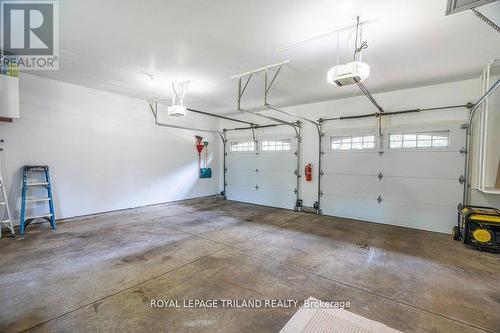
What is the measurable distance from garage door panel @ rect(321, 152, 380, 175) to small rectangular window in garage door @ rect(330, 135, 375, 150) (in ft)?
0.54

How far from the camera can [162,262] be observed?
9.71ft

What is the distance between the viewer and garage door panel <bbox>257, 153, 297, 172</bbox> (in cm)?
639

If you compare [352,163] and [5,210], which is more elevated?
[352,163]

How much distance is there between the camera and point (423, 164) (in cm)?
450

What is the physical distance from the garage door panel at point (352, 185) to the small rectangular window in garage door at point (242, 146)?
2584 millimetres

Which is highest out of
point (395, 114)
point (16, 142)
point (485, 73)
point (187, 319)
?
point (485, 73)

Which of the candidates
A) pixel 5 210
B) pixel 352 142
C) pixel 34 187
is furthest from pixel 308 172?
pixel 5 210

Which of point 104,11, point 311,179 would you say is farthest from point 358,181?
point 104,11

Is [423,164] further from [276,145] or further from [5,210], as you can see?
[5,210]

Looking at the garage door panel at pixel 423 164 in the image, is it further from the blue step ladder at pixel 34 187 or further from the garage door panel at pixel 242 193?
the blue step ladder at pixel 34 187

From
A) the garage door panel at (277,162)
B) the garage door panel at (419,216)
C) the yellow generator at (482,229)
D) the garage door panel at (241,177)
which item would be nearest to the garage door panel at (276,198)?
the garage door panel at (241,177)

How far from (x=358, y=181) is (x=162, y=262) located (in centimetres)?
447

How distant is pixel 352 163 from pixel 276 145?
88.1 inches

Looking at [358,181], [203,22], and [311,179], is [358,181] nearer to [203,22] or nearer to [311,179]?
[311,179]
